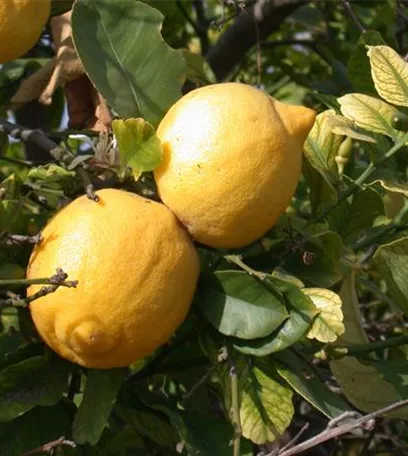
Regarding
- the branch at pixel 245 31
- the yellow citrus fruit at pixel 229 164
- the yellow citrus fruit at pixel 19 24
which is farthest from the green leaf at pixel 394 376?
the branch at pixel 245 31

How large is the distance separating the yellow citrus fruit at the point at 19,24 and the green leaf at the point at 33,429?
36cm

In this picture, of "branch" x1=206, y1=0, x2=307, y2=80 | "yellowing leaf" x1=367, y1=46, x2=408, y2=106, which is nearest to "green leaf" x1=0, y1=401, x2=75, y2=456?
"yellowing leaf" x1=367, y1=46, x2=408, y2=106

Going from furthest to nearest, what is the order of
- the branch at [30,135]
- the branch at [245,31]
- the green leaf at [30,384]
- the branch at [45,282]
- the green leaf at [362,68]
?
the branch at [245,31], the green leaf at [362,68], the branch at [30,135], the green leaf at [30,384], the branch at [45,282]

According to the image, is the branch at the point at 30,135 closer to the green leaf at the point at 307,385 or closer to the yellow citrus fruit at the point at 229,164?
the yellow citrus fruit at the point at 229,164

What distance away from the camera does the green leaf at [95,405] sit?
0.92 m

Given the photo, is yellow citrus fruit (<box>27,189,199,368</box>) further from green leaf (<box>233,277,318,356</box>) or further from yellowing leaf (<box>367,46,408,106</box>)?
yellowing leaf (<box>367,46,408,106</box>)

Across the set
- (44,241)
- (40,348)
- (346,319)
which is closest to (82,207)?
(44,241)

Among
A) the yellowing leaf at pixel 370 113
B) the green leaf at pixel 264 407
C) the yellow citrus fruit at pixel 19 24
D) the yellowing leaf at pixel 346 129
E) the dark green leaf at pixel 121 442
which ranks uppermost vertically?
the yellow citrus fruit at pixel 19 24

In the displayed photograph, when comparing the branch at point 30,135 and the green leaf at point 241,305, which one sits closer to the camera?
the green leaf at point 241,305

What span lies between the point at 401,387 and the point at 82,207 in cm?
40

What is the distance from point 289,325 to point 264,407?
0.09 m

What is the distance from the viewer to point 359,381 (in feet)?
3.43

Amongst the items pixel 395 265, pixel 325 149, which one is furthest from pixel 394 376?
pixel 325 149

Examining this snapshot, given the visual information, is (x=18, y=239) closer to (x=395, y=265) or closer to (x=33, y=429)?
(x=33, y=429)
